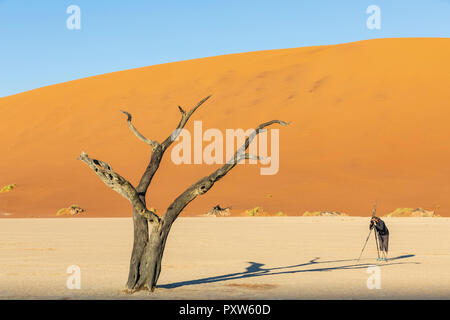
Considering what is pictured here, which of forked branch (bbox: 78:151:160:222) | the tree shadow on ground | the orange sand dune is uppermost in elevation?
the orange sand dune

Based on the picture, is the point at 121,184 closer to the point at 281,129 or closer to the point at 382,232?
the point at 382,232

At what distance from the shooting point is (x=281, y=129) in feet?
190

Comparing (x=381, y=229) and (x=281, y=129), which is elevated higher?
(x=281, y=129)

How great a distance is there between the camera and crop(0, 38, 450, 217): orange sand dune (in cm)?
4434

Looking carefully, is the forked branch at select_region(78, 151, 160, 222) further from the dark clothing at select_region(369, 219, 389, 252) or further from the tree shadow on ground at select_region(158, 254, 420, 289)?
the dark clothing at select_region(369, 219, 389, 252)

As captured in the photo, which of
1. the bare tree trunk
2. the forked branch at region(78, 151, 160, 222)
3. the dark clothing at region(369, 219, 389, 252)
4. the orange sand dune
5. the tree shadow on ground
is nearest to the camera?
the forked branch at region(78, 151, 160, 222)

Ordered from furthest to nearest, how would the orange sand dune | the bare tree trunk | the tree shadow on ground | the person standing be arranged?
the orange sand dune < the person standing < the tree shadow on ground < the bare tree trunk

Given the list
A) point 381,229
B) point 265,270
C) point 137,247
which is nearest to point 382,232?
point 381,229

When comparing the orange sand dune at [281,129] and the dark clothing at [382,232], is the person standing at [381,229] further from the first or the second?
the orange sand dune at [281,129]

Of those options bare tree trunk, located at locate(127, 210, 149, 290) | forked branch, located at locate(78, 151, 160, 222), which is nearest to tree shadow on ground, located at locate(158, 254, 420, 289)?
bare tree trunk, located at locate(127, 210, 149, 290)

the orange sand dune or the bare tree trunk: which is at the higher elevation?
the orange sand dune

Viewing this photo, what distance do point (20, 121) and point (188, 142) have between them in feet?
82.3

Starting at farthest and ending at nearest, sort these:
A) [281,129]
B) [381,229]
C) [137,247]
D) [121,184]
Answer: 1. [281,129]
2. [381,229]
3. [137,247]
4. [121,184]
